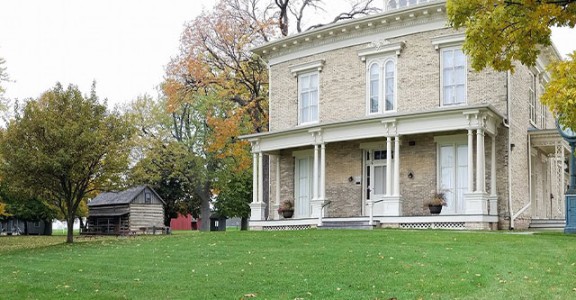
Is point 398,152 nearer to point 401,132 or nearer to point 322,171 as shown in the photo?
point 401,132

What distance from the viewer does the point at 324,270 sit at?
41.0 ft

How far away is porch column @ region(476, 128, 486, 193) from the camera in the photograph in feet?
73.2

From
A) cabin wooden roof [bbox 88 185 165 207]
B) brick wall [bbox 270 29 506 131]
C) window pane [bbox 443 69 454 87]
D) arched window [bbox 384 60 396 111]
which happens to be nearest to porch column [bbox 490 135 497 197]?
brick wall [bbox 270 29 506 131]

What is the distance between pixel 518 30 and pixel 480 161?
11982mm

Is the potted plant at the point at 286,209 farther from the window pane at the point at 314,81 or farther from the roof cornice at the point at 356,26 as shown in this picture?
the roof cornice at the point at 356,26

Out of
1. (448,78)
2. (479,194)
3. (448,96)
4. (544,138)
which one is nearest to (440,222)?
(479,194)

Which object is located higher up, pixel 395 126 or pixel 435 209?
pixel 395 126

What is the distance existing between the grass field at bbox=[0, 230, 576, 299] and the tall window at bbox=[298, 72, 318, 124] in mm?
10602

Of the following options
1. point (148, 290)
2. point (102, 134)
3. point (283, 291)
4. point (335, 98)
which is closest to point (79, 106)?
point (102, 134)

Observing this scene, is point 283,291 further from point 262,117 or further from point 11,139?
point 262,117

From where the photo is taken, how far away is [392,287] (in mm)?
10578

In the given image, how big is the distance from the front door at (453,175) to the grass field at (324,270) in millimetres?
5930

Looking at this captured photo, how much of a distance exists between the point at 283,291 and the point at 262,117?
27.6 m

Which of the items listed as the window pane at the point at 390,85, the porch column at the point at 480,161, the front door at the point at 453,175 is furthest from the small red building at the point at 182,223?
the porch column at the point at 480,161
